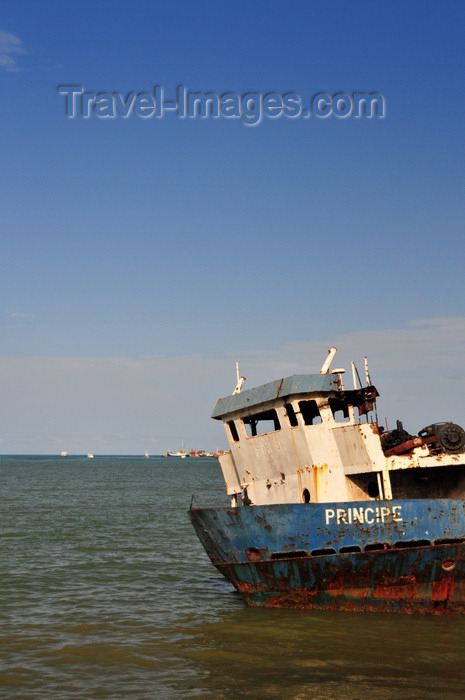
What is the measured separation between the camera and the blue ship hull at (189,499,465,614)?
14.4 meters

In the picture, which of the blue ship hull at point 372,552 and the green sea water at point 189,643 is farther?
the blue ship hull at point 372,552

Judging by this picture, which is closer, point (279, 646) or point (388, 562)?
point (279, 646)

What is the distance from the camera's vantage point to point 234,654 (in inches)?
507

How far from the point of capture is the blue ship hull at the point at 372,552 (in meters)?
14.4

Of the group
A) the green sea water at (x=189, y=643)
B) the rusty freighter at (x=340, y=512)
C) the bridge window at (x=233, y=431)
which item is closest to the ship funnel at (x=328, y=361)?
the rusty freighter at (x=340, y=512)

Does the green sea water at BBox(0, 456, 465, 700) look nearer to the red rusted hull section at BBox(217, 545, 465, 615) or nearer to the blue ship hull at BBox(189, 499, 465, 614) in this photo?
the red rusted hull section at BBox(217, 545, 465, 615)

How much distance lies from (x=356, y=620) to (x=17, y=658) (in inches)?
260

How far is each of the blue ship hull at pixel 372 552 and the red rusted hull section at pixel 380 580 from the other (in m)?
0.02

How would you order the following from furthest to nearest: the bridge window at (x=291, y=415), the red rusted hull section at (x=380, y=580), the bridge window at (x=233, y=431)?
the bridge window at (x=233, y=431)
the bridge window at (x=291, y=415)
the red rusted hull section at (x=380, y=580)

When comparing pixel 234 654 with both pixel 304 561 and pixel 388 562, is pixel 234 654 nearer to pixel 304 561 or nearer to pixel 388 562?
pixel 304 561

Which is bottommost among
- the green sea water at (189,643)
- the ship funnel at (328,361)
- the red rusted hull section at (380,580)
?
the green sea water at (189,643)

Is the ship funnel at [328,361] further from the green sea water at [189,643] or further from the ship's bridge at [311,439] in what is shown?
the green sea water at [189,643]

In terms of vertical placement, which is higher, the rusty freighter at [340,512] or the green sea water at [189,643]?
the rusty freighter at [340,512]

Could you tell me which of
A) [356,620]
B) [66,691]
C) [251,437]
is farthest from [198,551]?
[66,691]
